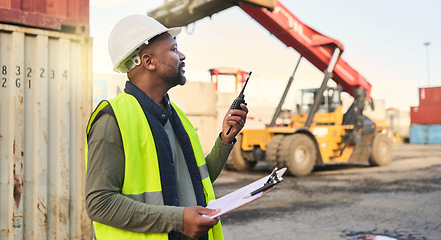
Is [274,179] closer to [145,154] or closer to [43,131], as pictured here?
[145,154]

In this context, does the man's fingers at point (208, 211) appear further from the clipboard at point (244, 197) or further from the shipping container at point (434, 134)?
the shipping container at point (434, 134)

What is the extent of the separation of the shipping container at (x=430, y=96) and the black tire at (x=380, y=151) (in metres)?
24.0

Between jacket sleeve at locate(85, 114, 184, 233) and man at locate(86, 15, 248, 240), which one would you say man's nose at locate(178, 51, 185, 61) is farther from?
jacket sleeve at locate(85, 114, 184, 233)

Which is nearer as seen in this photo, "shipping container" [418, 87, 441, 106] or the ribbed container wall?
the ribbed container wall

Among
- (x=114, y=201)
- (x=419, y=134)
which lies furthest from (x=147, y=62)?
(x=419, y=134)

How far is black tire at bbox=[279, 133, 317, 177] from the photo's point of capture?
1070 centimetres

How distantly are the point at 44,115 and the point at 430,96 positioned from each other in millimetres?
36431

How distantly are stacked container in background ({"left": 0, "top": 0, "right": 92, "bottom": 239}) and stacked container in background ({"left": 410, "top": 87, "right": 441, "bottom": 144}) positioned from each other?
34624mm

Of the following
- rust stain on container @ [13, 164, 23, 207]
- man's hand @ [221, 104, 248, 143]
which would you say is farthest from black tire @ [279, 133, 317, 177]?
man's hand @ [221, 104, 248, 143]

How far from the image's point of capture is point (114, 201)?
4.99 feet

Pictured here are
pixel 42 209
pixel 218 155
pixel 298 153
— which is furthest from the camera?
pixel 298 153

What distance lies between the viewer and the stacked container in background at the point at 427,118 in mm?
33656

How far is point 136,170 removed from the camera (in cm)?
158

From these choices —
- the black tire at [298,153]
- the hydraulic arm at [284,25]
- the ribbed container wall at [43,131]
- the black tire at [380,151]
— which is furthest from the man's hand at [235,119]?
the black tire at [380,151]
